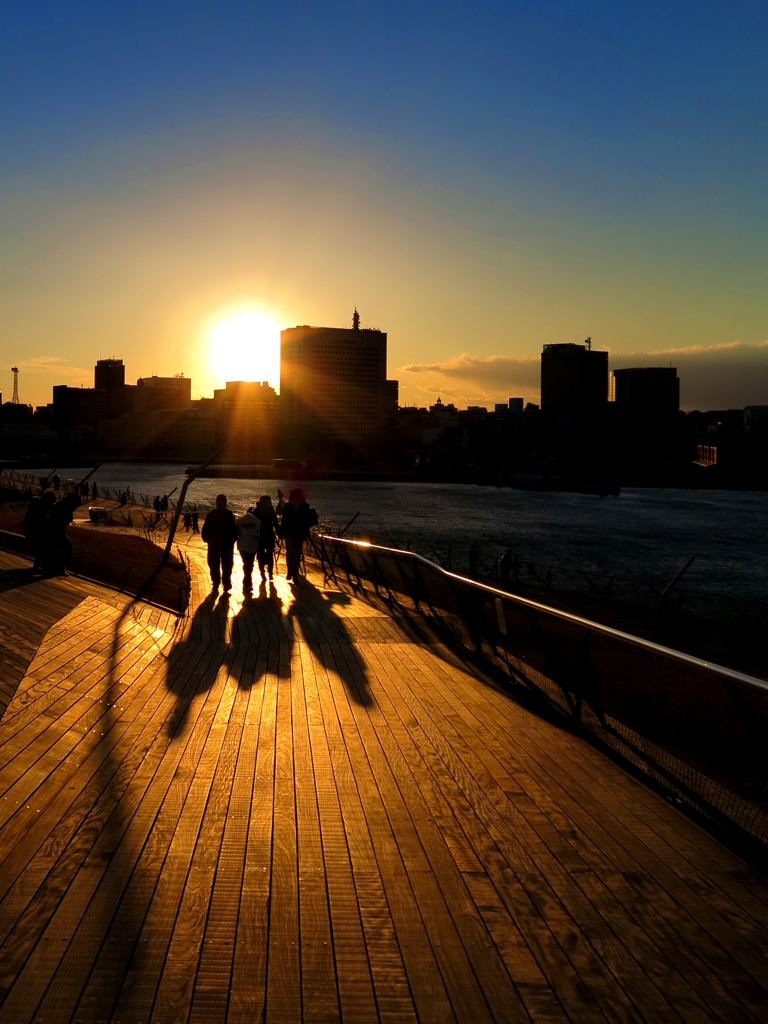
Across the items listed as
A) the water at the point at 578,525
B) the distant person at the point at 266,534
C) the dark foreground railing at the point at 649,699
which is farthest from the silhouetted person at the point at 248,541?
the water at the point at 578,525

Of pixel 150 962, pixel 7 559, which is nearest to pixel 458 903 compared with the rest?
pixel 150 962

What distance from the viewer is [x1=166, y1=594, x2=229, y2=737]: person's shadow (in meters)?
6.68

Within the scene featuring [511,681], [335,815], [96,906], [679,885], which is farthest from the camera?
[511,681]

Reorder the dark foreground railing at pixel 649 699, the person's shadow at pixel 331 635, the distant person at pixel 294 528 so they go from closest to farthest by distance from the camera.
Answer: the dark foreground railing at pixel 649 699 → the person's shadow at pixel 331 635 → the distant person at pixel 294 528

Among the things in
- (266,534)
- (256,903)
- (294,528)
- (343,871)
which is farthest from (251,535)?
(256,903)

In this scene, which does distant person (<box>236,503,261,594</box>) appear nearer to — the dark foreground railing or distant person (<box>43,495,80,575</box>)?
distant person (<box>43,495,80,575</box>)

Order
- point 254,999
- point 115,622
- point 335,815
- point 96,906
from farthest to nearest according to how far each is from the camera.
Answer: point 115,622, point 335,815, point 96,906, point 254,999

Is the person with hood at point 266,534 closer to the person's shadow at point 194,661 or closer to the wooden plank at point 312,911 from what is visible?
the person's shadow at point 194,661

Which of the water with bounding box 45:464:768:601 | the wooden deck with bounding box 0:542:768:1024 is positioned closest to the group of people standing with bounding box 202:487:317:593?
the wooden deck with bounding box 0:542:768:1024

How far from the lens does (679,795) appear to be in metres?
4.97

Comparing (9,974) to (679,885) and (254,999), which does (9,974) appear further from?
(679,885)

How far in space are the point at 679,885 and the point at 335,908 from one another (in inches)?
57.1

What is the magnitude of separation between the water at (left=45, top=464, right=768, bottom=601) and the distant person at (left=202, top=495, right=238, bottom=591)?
1150 centimetres

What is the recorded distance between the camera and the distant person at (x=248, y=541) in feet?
44.4
